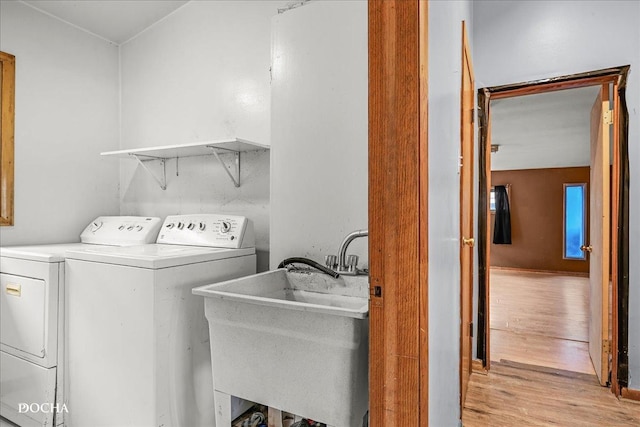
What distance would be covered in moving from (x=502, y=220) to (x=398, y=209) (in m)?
8.01

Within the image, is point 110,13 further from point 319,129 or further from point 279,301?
point 279,301

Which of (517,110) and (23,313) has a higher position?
(517,110)

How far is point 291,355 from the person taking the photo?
1.16 m

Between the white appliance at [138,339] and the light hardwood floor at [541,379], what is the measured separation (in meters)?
1.48

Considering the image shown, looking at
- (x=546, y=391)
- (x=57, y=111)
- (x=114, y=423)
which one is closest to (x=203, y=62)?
(x=57, y=111)

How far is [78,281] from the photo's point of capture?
1705 millimetres

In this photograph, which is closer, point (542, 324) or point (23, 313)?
point (23, 313)

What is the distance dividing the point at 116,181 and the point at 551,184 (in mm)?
7676

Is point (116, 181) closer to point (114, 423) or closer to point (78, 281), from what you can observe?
point (78, 281)

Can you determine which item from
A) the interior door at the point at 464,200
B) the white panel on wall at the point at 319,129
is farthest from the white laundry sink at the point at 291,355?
the interior door at the point at 464,200

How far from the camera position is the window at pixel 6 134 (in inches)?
87.3

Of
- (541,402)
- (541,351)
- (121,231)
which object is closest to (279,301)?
(121,231)

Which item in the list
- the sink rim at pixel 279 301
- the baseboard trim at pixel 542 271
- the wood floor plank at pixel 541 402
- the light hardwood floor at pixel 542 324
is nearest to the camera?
the sink rim at pixel 279 301

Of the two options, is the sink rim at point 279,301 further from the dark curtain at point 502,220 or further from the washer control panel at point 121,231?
the dark curtain at point 502,220
